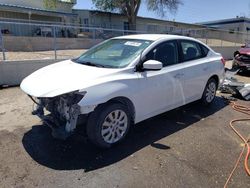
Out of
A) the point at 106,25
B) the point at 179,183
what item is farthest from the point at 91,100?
the point at 106,25

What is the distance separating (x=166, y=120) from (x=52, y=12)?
20.8 metres

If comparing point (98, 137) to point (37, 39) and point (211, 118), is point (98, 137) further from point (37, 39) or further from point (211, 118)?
point (37, 39)

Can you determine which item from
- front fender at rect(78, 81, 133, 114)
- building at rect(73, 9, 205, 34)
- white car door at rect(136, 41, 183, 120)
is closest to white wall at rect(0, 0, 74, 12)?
building at rect(73, 9, 205, 34)

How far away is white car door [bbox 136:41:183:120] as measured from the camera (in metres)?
4.28

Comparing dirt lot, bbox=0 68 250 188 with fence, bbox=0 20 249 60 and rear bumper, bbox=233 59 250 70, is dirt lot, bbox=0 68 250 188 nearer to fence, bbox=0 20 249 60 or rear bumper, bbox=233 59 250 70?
rear bumper, bbox=233 59 250 70

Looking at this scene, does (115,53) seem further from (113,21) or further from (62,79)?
(113,21)

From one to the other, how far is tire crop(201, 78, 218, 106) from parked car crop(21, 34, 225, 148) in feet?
1.69

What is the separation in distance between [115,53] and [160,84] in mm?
979

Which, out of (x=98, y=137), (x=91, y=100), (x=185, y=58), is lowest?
(x=98, y=137)

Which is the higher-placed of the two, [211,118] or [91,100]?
[91,100]

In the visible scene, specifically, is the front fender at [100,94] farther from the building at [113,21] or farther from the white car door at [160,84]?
the building at [113,21]

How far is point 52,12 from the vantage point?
23.1m

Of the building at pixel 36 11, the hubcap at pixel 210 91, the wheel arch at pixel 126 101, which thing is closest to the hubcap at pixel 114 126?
the wheel arch at pixel 126 101

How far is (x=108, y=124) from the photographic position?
3861 mm
